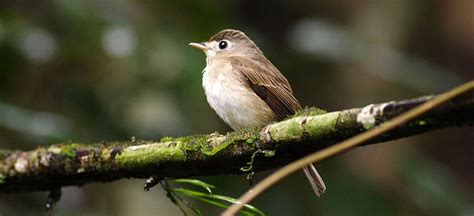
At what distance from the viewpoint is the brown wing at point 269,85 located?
4703 mm

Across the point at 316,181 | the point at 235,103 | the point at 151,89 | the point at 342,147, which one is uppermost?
the point at 151,89

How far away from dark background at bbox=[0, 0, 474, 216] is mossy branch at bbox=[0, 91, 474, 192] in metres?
0.59

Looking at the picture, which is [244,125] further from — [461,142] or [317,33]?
[461,142]

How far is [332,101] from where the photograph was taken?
22.6ft

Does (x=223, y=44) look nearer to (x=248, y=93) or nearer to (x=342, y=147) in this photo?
(x=248, y=93)

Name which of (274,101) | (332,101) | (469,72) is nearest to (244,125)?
(274,101)

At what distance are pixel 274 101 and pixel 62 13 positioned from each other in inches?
55.6

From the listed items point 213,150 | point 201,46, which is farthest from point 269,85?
point 213,150

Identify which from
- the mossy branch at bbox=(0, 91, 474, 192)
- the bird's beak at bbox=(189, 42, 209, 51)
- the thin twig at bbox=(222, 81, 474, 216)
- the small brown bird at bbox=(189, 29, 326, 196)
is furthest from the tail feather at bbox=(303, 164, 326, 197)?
the thin twig at bbox=(222, 81, 474, 216)

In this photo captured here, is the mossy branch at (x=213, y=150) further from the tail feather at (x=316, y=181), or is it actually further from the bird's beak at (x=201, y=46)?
the bird's beak at (x=201, y=46)

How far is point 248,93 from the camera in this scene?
4734mm

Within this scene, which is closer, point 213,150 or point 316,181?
point 213,150

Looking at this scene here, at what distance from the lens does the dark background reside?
459 cm

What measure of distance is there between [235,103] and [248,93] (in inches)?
5.4
